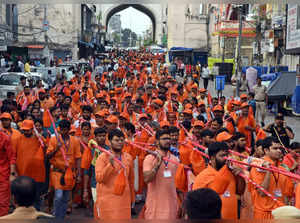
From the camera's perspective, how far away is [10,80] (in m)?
20.2

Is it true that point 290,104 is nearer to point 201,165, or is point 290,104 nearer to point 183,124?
point 183,124

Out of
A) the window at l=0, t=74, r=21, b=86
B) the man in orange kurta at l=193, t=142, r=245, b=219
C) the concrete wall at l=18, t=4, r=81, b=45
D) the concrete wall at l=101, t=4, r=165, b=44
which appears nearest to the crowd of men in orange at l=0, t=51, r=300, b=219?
the man in orange kurta at l=193, t=142, r=245, b=219

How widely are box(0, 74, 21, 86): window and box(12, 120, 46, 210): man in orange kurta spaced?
13.6m

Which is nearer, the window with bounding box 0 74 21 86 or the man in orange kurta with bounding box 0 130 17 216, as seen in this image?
the man in orange kurta with bounding box 0 130 17 216

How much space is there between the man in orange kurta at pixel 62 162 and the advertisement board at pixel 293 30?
15958 mm

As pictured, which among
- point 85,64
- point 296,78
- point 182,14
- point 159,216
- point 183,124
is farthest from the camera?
point 182,14

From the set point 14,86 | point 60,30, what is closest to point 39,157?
point 14,86

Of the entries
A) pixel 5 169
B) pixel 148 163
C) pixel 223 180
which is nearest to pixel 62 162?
pixel 5 169

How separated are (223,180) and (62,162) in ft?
9.68

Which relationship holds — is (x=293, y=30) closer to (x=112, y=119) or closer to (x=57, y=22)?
(x=112, y=119)

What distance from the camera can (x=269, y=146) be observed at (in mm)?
5797

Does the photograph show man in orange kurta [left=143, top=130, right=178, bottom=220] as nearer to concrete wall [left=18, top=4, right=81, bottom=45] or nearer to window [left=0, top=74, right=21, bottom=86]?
window [left=0, top=74, right=21, bottom=86]

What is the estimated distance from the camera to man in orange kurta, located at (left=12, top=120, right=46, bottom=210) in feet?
22.8

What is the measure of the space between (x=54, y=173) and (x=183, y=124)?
97.9 inches
